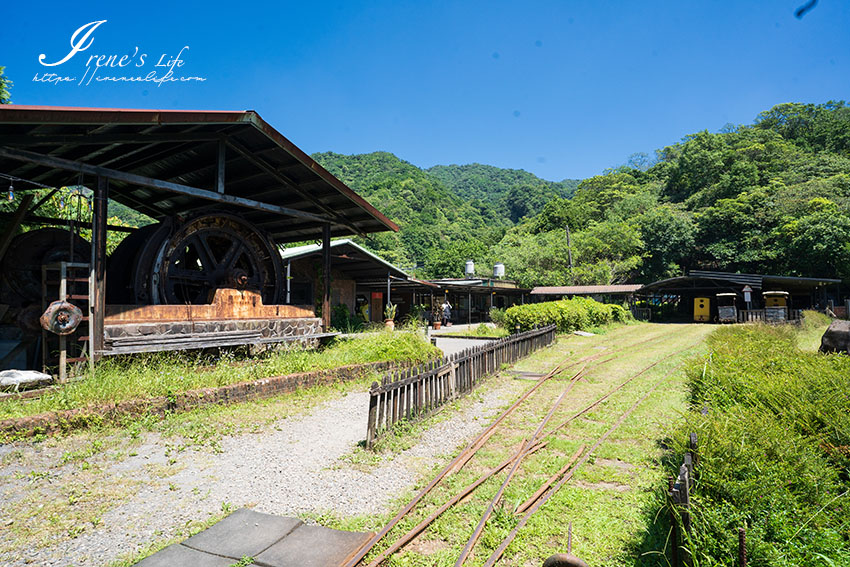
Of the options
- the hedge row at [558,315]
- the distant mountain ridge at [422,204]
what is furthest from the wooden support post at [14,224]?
the distant mountain ridge at [422,204]

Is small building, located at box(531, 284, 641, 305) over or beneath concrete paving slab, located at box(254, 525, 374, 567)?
over

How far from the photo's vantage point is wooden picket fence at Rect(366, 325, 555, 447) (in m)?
5.92

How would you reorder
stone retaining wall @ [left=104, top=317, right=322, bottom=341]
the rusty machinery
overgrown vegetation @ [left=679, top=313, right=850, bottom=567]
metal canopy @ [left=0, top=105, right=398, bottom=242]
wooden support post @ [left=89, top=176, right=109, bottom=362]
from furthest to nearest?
the rusty machinery, stone retaining wall @ [left=104, top=317, right=322, bottom=341], wooden support post @ [left=89, top=176, right=109, bottom=362], metal canopy @ [left=0, top=105, right=398, bottom=242], overgrown vegetation @ [left=679, top=313, right=850, bottom=567]

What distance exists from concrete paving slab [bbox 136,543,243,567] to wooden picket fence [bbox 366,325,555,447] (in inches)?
99.9

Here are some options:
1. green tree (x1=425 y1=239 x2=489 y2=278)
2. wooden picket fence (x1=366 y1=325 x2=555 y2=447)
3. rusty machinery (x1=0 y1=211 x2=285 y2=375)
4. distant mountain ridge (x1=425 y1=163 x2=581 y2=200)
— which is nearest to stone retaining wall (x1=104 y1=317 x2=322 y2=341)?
rusty machinery (x1=0 y1=211 x2=285 y2=375)

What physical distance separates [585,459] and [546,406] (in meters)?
2.78

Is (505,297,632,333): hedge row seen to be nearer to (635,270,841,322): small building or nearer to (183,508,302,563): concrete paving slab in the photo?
(635,270,841,322): small building

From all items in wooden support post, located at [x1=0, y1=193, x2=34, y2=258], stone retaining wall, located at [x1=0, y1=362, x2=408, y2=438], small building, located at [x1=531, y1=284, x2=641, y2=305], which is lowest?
stone retaining wall, located at [x1=0, y1=362, x2=408, y2=438]

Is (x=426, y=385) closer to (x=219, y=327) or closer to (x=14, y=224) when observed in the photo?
(x=219, y=327)

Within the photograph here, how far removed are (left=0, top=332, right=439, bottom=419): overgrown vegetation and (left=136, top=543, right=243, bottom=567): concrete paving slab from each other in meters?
3.89

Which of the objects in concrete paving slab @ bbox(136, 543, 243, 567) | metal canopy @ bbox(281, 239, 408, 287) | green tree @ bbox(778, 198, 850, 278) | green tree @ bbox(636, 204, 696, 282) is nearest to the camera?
concrete paving slab @ bbox(136, 543, 243, 567)

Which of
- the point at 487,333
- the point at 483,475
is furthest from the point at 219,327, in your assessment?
the point at 487,333

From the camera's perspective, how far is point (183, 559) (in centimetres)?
323

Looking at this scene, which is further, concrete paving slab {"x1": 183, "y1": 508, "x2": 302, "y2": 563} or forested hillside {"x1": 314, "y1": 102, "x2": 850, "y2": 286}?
forested hillside {"x1": 314, "y1": 102, "x2": 850, "y2": 286}
